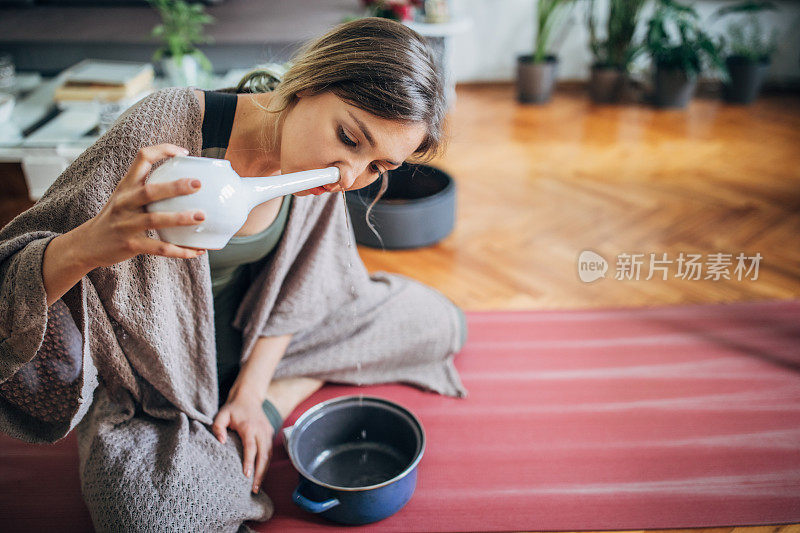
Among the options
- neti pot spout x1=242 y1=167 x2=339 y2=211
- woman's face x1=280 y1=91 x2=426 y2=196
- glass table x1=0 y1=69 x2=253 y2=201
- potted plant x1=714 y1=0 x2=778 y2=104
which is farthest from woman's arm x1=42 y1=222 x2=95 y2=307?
potted plant x1=714 y1=0 x2=778 y2=104

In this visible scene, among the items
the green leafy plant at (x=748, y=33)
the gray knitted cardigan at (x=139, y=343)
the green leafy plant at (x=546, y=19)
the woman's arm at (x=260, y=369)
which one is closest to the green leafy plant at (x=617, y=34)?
the green leafy plant at (x=546, y=19)

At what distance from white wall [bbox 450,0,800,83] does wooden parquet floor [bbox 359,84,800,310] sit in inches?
10.3

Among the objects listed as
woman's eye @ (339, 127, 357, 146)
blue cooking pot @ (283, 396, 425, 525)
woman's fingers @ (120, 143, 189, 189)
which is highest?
woman's fingers @ (120, 143, 189, 189)

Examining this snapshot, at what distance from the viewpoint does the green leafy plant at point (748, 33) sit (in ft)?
8.93

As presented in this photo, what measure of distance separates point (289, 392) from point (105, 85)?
46.8 inches

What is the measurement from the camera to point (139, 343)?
2.84 ft

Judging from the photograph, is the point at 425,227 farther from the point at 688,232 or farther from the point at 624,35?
the point at 624,35

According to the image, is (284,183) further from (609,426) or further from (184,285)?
(609,426)

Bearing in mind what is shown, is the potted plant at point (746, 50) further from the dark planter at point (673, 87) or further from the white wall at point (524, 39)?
the dark planter at point (673, 87)

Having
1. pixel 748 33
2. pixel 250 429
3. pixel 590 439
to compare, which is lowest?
pixel 590 439

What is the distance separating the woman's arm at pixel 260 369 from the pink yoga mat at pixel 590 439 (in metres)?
0.12

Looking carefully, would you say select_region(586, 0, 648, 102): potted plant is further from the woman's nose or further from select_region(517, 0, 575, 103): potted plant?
the woman's nose

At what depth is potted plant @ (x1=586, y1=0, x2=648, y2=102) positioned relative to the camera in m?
2.70

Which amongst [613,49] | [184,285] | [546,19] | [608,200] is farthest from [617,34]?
[184,285]
